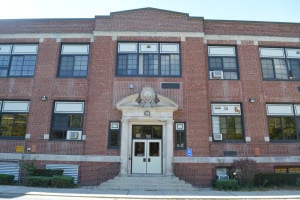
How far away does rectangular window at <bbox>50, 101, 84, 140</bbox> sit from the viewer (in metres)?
15.4

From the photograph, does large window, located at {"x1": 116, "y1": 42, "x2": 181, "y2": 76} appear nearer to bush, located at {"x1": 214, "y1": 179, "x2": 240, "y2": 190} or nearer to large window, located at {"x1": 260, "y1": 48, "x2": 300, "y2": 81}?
large window, located at {"x1": 260, "y1": 48, "x2": 300, "y2": 81}

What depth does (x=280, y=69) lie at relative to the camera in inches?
677

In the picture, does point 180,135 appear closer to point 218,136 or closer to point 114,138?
point 218,136

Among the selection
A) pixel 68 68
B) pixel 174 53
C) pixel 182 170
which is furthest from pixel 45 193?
pixel 174 53

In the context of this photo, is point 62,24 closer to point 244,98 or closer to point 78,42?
point 78,42

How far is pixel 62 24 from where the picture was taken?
1742cm

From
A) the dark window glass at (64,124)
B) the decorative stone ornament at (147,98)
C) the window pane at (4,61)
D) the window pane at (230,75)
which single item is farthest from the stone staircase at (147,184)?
the window pane at (4,61)

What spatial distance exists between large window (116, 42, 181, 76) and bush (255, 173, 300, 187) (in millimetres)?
8078

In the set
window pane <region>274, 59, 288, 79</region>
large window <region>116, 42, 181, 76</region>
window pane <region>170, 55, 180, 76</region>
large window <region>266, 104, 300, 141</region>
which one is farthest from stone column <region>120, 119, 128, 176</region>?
window pane <region>274, 59, 288, 79</region>

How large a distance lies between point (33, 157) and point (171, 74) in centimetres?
1031

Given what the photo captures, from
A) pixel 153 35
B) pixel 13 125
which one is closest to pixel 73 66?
pixel 13 125

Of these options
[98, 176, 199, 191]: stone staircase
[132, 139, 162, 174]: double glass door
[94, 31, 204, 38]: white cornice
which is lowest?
[98, 176, 199, 191]: stone staircase

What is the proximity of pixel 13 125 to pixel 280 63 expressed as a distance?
748 inches

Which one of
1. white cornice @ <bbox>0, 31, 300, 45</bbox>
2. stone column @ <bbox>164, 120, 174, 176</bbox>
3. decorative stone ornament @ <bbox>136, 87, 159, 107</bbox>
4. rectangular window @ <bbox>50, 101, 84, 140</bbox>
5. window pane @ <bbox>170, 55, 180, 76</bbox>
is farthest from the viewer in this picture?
white cornice @ <bbox>0, 31, 300, 45</bbox>
